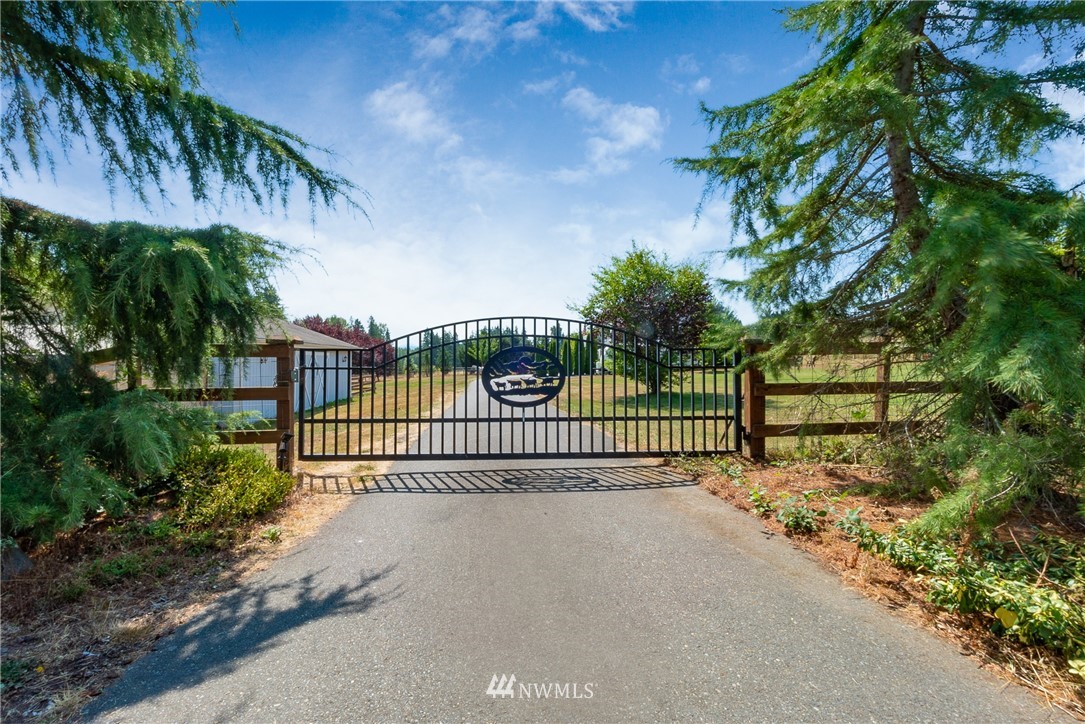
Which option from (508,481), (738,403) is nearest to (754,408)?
(738,403)

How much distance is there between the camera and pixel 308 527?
14.5ft

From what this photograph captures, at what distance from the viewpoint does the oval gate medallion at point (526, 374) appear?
21.9ft

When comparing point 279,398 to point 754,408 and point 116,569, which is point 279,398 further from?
point 754,408

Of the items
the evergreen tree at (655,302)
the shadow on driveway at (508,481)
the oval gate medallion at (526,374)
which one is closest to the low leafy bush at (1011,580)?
the shadow on driveway at (508,481)

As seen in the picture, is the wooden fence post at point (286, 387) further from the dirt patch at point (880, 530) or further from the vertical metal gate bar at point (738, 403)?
the vertical metal gate bar at point (738, 403)

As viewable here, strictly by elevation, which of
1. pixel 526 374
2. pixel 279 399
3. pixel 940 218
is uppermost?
pixel 940 218

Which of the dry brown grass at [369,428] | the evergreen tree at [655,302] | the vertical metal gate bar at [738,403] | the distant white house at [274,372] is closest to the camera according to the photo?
the distant white house at [274,372]

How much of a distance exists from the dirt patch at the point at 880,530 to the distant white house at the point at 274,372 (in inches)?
182

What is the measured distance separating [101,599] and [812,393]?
6937mm

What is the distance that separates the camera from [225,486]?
14.4ft

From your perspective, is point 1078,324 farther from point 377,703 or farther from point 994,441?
point 377,703

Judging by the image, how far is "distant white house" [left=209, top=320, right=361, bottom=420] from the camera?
4.42 meters

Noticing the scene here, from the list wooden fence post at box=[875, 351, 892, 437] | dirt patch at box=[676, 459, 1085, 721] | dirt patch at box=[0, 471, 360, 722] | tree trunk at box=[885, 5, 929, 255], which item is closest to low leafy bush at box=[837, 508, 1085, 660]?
dirt patch at box=[676, 459, 1085, 721]

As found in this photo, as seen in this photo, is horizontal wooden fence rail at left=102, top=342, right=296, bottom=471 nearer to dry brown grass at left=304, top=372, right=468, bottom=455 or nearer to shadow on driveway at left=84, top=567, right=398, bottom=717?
dry brown grass at left=304, top=372, right=468, bottom=455
